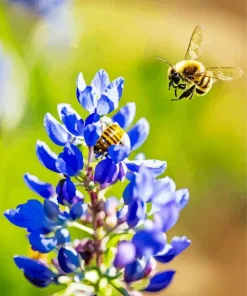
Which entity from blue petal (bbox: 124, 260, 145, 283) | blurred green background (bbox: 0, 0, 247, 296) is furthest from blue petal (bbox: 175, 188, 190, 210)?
blurred green background (bbox: 0, 0, 247, 296)

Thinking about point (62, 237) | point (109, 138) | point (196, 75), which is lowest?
point (62, 237)

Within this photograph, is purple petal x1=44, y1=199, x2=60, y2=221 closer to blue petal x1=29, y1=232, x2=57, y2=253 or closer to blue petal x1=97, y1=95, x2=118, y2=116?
blue petal x1=29, y1=232, x2=57, y2=253

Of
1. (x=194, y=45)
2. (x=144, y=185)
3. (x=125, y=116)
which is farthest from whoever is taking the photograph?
(x=194, y=45)

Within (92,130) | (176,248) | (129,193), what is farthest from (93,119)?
(176,248)

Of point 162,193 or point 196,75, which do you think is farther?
point 196,75

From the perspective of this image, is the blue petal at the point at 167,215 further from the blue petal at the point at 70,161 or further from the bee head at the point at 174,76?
the bee head at the point at 174,76

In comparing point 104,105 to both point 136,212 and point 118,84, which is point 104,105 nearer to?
point 118,84
